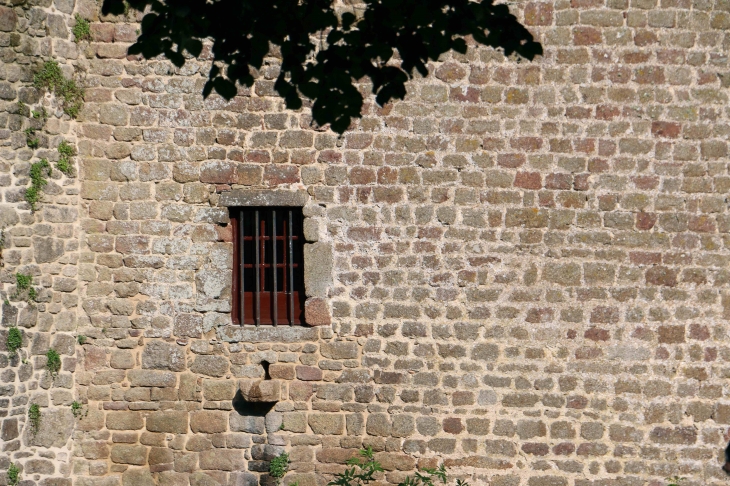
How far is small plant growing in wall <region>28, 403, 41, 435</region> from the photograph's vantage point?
24.1 ft

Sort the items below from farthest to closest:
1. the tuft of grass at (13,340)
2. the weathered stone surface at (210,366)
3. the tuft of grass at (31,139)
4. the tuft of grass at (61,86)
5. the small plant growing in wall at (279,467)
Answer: the weathered stone surface at (210,366), the small plant growing in wall at (279,467), the tuft of grass at (61,86), the tuft of grass at (31,139), the tuft of grass at (13,340)

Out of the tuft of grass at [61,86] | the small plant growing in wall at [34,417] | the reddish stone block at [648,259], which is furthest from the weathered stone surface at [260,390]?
the reddish stone block at [648,259]

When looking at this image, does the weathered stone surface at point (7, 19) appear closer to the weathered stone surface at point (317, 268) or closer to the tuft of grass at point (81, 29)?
the tuft of grass at point (81, 29)

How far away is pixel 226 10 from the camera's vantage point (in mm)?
4684

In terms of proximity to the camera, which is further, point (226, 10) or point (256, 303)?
point (256, 303)

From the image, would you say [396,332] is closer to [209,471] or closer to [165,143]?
[209,471]

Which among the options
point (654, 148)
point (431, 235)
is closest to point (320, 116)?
point (431, 235)

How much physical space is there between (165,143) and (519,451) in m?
4.08

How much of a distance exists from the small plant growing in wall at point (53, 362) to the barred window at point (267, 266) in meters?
1.55

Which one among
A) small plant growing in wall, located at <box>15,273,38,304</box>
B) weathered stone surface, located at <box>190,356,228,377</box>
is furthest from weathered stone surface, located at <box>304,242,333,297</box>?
small plant growing in wall, located at <box>15,273,38,304</box>

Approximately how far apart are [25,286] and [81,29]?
2302 millimetres

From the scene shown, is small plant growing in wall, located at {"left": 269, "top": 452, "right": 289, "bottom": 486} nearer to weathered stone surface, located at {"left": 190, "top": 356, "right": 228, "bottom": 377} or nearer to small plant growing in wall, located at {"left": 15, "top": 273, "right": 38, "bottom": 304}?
weathered stone surface, located at {"left": 190, "top": 356, "right": 228, "bottom": 377}

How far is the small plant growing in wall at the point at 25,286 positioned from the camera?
23.8ft

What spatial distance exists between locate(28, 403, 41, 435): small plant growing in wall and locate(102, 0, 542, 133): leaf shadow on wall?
387cm
